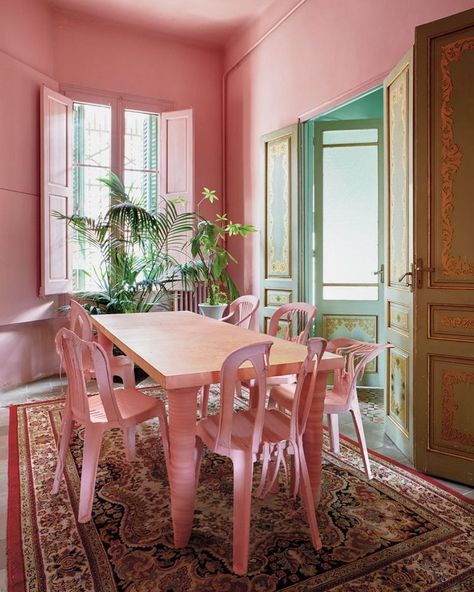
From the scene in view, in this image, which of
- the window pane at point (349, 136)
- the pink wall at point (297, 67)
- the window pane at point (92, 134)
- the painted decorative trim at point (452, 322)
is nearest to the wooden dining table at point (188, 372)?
the painted decorative trim at point (452, 322)

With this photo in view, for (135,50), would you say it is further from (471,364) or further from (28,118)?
(471,364)

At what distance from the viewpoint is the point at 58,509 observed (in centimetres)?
225

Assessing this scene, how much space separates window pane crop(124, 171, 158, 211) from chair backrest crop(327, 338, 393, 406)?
11.7 ft

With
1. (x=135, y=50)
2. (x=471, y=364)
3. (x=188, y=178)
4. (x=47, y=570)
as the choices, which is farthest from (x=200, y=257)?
(x=47, y=570)

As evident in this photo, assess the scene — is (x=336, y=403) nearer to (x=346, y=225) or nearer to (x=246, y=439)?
(x=246, y=439)

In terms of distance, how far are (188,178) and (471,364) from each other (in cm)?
383

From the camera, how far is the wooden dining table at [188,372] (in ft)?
6.05

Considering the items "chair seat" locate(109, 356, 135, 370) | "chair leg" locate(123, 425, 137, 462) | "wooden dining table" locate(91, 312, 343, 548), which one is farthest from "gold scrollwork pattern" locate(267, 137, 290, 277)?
"chair leg" locate(123, 425, 137, 462)

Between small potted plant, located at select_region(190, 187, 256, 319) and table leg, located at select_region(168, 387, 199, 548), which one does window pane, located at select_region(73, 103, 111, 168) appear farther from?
table leg, located at select_region(168, 387, 199, 548)

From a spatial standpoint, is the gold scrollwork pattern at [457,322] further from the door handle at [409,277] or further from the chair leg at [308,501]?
the chair leg at [308,501]

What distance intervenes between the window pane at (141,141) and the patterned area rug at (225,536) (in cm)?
377

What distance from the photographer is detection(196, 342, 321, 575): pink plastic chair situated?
5.51 ft

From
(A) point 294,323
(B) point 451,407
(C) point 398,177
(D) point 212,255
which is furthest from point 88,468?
(D) point 212,255

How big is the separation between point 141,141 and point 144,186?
0.53 metres
